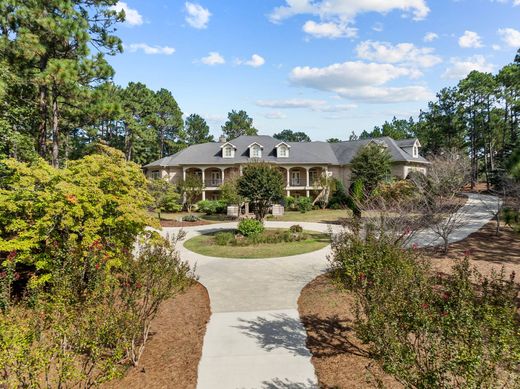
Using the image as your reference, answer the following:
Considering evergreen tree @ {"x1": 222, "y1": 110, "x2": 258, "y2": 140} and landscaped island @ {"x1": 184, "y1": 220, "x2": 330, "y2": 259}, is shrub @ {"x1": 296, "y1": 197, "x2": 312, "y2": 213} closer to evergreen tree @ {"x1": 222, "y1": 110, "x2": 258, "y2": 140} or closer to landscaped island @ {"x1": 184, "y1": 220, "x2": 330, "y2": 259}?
landscaped island @ {"x1": 184, "y1": 220, "x2": 330, "y2": 259}

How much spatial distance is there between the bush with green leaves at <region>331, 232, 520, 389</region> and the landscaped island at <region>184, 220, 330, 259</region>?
28.3 feet

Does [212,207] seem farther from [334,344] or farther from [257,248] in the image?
[334,344]

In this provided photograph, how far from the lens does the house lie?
35.9 meters

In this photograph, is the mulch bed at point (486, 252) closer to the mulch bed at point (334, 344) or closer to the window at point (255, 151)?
the mulch bed at point (334, 344)

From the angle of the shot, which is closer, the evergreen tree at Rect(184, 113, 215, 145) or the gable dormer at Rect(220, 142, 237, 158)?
the gable dormer at Rect(220, 142, 237, 158)

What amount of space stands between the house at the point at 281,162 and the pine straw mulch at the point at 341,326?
22138mm

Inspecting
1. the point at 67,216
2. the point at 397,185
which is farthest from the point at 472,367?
the point at 397,185

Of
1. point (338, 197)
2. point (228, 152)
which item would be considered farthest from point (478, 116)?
point (228, 152)

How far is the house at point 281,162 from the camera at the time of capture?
35875 millimetres

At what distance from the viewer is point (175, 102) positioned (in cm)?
5516

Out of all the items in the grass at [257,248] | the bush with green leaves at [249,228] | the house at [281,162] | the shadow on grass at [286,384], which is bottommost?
the shadow on grass at [286,384]

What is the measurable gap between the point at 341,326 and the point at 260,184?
1305 cm

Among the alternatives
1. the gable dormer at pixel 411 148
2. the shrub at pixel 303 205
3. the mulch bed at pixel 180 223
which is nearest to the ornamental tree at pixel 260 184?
the mulch bed at pixel 180 223

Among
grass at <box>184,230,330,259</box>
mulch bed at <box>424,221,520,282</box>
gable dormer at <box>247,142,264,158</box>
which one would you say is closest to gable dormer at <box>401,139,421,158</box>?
gable dormer at <box>247,142,264,158</box>
